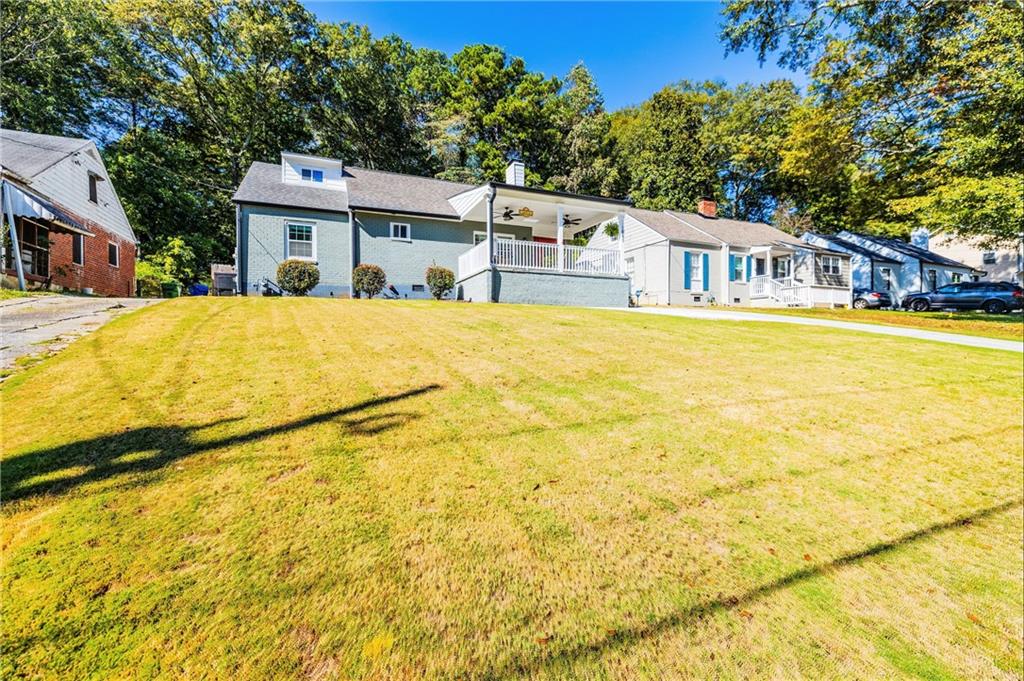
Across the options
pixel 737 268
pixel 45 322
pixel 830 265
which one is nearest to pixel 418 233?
pixel 45 322

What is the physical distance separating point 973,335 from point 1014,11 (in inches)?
445

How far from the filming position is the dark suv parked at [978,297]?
21844 mm

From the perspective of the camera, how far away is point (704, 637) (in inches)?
72.5

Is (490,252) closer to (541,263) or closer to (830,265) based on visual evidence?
(541,263)

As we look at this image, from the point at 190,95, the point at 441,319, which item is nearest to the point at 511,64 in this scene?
the point at 190,95

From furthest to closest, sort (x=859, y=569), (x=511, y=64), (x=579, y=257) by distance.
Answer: (x=511, y=64)
(x=579, y=257)
(x=859, y=569)

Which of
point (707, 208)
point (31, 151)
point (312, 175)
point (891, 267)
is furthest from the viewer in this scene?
point (891, 267)

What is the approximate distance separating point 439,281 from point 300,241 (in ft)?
18.6

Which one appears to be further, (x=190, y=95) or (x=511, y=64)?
(x=511, y=64)

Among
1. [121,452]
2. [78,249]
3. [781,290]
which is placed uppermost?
[78,249]

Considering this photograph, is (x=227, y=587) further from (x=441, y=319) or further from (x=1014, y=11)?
(x=1014, y=11)

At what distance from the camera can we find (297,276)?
14633 mm

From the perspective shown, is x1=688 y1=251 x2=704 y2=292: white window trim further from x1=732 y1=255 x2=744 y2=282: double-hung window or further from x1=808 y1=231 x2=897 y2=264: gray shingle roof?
x1=808 y1=231 x2=897 y2=264: gray shingle roof

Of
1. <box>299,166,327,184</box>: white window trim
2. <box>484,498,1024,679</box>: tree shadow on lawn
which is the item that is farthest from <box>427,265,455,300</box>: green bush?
<box>484,498,1024,679</box>: tree shadow on lawn
